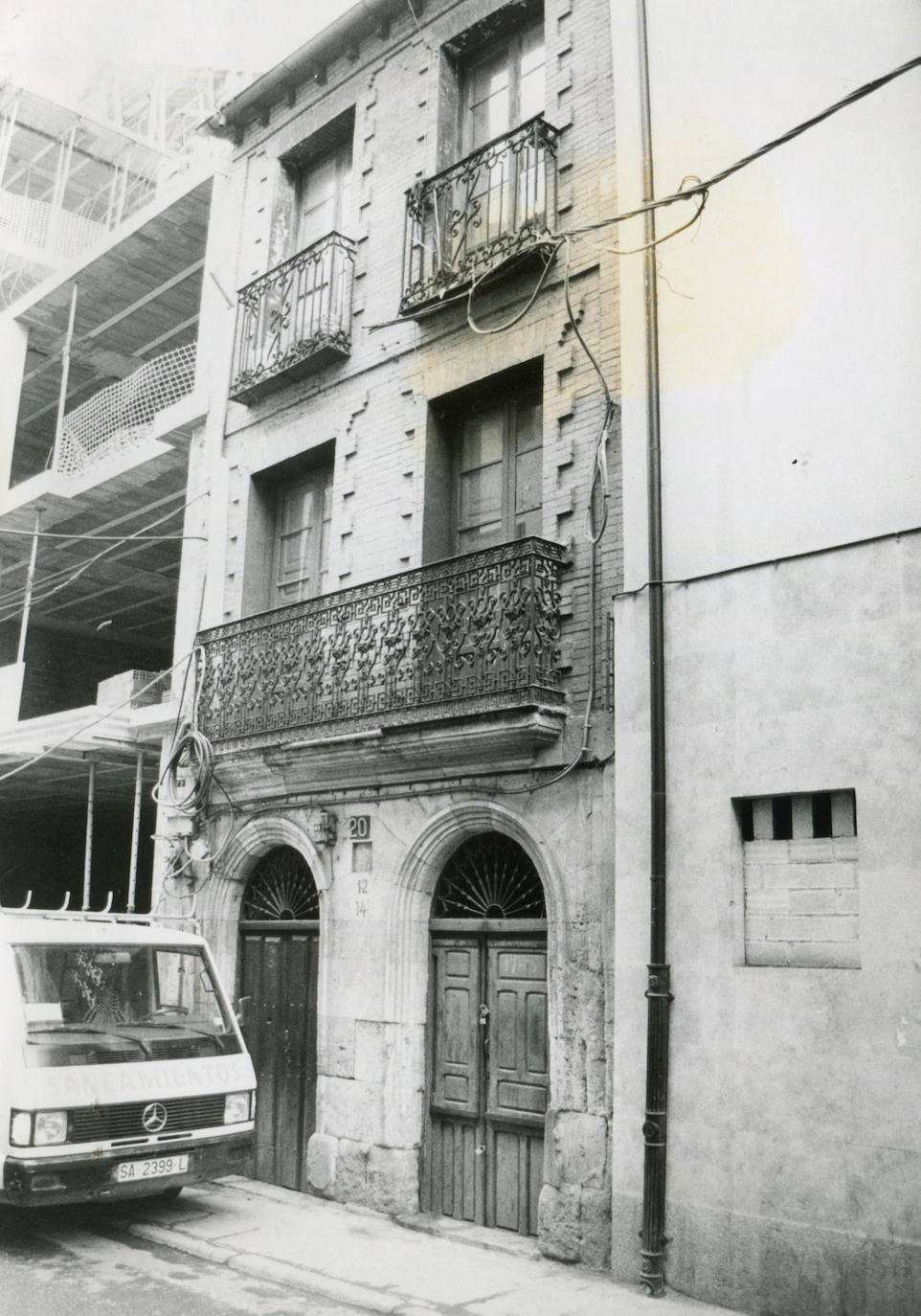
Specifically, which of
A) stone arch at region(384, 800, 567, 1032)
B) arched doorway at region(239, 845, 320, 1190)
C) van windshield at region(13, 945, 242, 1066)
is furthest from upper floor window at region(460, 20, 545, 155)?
van windshield at region(13, 945, 242, 1066)

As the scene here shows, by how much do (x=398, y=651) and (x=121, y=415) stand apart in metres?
7.39

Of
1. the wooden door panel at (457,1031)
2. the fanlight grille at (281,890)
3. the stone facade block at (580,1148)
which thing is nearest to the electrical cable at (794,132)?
the wooden door panel at (457,1031)

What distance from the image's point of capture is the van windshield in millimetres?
7922

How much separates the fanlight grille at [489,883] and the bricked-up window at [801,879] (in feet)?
6.71

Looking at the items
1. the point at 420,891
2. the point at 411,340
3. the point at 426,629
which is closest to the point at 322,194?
the point at 411,340

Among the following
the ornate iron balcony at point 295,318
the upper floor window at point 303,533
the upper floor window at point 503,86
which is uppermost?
the upper floor window at point 503,86

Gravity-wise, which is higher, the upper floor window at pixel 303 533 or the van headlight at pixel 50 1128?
the upper floor window at pixel 303 533

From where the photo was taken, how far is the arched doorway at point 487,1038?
845 cm

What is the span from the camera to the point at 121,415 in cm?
1489

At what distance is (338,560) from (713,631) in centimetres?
430

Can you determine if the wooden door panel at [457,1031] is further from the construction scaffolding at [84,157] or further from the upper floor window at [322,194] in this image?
the construction scaffolding at [84,157]

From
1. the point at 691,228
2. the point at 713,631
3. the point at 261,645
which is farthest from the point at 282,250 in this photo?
the point at 713,631

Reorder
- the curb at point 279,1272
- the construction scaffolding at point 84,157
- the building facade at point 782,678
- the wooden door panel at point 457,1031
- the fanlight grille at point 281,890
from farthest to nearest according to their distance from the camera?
the construction scaffolding at point 84,157
the fanlight grille at point 281,890
the wooden door panel at point 457,1031
the curb at point 279,1272
the building facade at point 782,678

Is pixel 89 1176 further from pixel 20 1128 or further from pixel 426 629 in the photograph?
pixel 426 629
